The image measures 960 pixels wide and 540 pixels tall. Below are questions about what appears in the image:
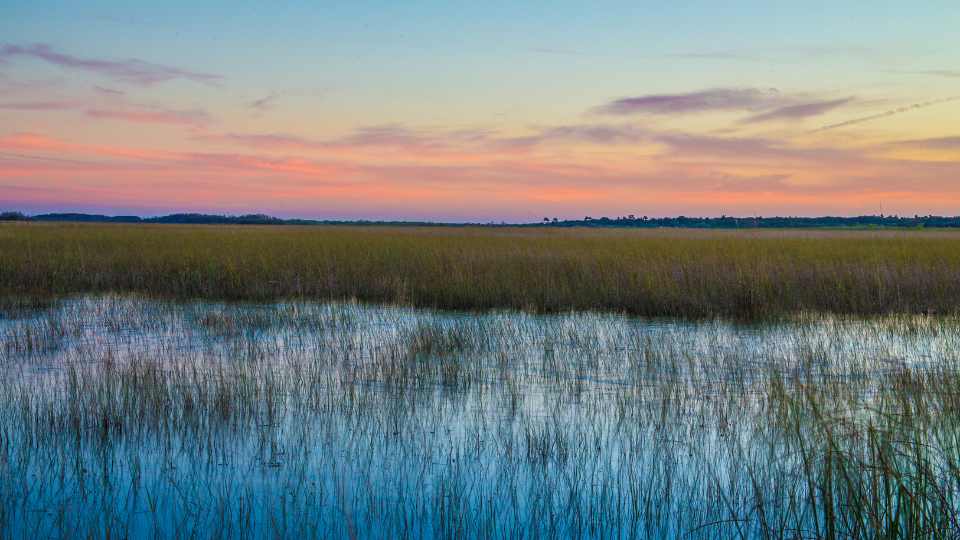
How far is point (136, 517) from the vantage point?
4.02 metres

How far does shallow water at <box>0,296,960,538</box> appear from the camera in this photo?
402cm

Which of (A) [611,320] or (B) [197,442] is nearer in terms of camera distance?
(B) [197,442]

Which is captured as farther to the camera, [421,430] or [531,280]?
[531,280]

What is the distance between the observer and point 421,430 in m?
5.55

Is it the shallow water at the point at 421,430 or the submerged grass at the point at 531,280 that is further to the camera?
the submerged grass at the point at 531,280

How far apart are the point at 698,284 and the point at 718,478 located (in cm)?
968

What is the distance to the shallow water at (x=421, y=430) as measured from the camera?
13.2ft

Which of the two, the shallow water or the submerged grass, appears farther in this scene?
the submerged grass

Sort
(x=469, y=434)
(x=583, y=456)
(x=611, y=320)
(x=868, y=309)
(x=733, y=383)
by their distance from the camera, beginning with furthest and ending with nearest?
(x=868, y=309) < (x=611, y=320) < (x=733, y=383) < (x=469, y=434) < (x=583, y=456)

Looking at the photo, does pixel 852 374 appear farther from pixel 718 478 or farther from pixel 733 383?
pixel 718 478

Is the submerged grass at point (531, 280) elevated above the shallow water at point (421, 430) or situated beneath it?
elevated above

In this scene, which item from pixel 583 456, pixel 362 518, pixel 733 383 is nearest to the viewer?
pixel 362 518

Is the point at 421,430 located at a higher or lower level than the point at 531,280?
lower

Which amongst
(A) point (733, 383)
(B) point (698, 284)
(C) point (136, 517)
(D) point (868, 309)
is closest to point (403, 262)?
(B) point (698, 284)
